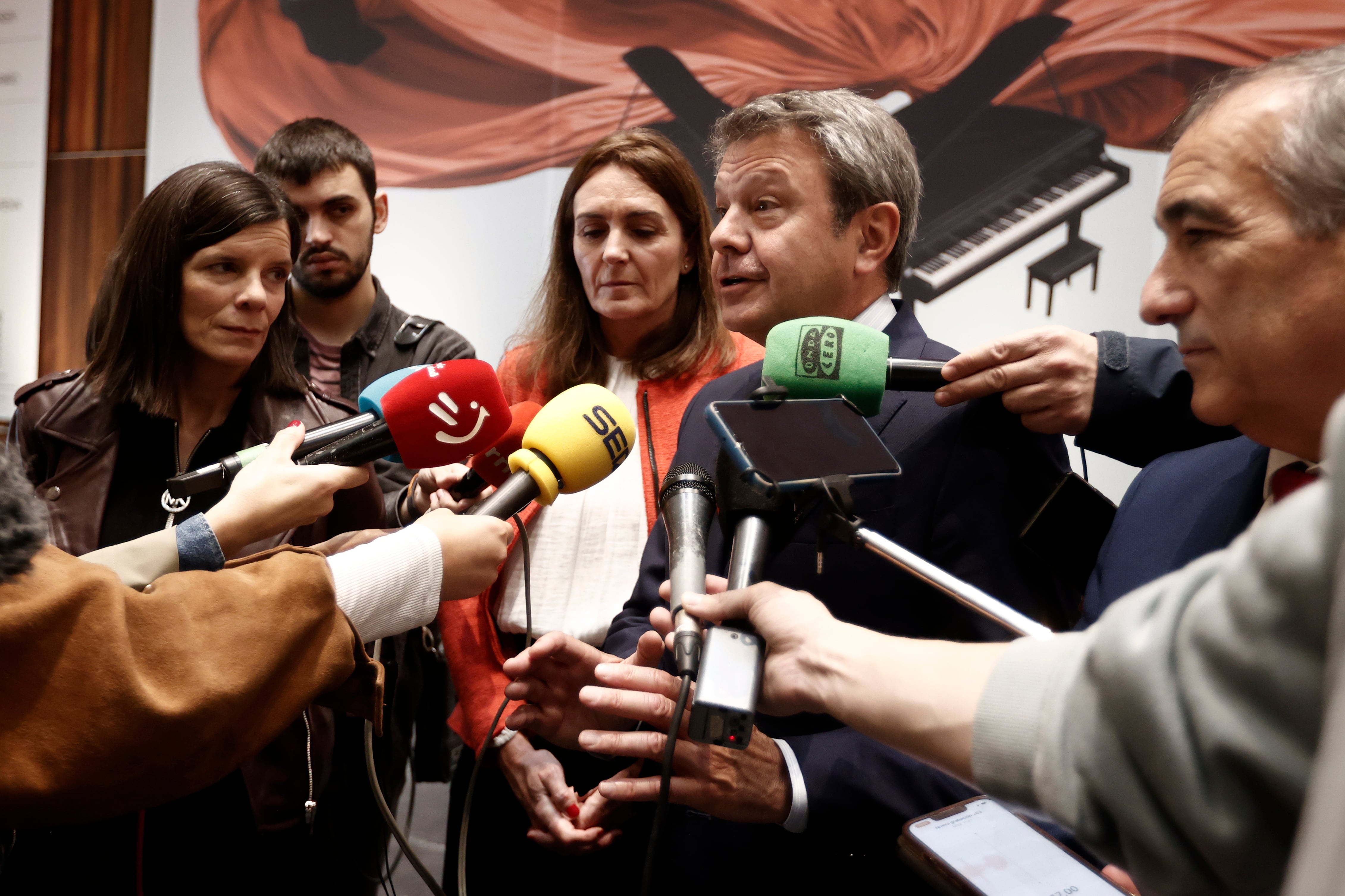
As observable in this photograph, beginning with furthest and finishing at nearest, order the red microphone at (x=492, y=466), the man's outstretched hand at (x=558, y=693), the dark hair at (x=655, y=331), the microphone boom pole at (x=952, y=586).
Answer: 1. the dark hair at (x=655, y=331)
2. the red microphone at (x=492, y=466)
3. the man's outstretched hand at (x=558, y=693)
4. the microphone boom pole at (x=952, y=586)

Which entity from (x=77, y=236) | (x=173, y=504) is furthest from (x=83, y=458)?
(x=77, y=236)

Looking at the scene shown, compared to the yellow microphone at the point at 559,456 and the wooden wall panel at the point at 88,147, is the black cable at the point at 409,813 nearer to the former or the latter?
the yellow microphone at the point at 559,456

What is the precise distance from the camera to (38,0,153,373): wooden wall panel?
392cm

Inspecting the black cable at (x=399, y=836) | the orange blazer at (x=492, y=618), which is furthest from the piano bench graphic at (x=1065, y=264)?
the black cable at (x=399, y=836)

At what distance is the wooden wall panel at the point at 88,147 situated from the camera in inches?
154

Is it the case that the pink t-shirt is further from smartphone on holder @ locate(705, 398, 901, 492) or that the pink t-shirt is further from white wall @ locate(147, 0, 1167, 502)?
smartphone on holder @ locate(705, 398, 901, 492)

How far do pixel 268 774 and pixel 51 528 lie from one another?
61cm

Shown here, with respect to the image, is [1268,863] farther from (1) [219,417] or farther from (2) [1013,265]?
(2) [1013,265]

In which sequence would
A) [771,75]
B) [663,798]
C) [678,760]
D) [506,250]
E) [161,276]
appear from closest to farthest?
[663,798]
[678,760]
[161,276]
[771,75]
[506,250]

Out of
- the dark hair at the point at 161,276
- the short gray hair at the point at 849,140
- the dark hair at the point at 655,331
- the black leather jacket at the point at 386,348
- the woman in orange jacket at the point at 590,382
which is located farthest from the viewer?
the black leather jacket at the point at 386,348

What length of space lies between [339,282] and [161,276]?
0.95 metres

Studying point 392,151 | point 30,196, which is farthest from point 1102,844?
point 30,196

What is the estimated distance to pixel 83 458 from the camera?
166 cm

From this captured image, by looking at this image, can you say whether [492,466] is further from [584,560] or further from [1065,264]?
[1065,264]
